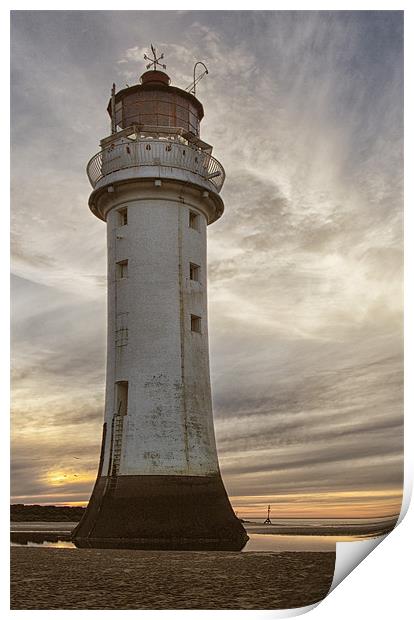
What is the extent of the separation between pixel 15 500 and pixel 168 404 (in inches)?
126

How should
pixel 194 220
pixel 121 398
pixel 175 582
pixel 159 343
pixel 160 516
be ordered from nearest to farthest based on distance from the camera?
pixel 175 582 < pixel 160 516 < pixel 159 343 < pixel 121 398 < pixel 194 220

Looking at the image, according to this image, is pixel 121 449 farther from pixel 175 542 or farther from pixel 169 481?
pixel 175 542

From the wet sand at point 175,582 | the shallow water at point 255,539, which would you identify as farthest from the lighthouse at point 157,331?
the wet sand at point 175,582

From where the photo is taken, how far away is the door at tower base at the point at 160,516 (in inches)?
331

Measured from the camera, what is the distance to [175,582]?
6.09 meters

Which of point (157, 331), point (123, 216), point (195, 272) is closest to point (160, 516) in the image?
point (157, 331)

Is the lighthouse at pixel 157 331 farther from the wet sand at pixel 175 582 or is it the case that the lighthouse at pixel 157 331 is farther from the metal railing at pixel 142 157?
the wet sand at pixel 175 582

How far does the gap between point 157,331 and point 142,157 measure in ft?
7.42

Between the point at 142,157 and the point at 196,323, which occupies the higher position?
the point at 142,157

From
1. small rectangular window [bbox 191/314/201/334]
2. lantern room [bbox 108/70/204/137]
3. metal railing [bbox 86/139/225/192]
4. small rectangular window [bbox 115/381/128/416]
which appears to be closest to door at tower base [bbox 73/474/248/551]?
small rectangular window [bbox 115/381/128/416]

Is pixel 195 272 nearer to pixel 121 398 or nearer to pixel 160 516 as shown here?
pixel 121 398

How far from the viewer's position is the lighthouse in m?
8.70

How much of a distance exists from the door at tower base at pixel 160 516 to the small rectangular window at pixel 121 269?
2515 mm

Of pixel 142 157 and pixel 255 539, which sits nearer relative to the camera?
pixel 255 539
